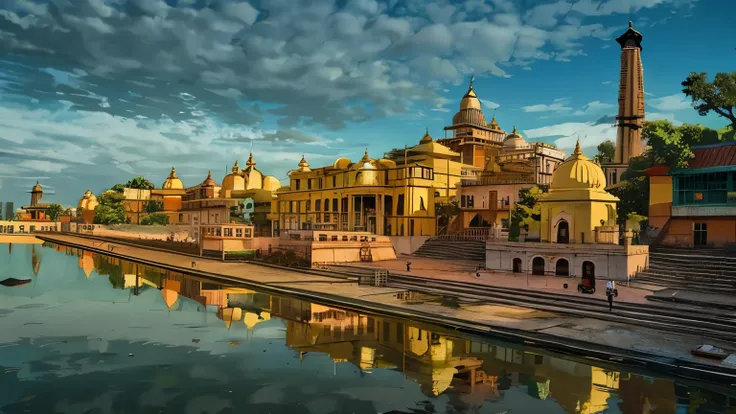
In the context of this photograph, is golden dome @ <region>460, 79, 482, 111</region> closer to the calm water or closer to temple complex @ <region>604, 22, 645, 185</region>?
temple complex @ <region>604, 22, 645, 185</region>

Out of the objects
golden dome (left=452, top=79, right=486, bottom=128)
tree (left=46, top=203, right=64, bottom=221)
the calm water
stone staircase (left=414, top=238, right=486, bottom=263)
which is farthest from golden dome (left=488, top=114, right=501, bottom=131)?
tree (left=46, top=203, right=64, bottom=221)

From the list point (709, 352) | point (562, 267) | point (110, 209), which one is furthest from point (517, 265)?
point (110, 209)

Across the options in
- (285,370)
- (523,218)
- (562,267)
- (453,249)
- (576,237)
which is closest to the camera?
(285,370)

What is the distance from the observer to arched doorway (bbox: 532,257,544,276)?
32.3 meters

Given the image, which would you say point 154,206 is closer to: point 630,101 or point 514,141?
point 514,141

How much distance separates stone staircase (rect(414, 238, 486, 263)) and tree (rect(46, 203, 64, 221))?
10647 centimetres

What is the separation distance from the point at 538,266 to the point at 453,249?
1144 cm

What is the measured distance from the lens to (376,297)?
2742 centimetres

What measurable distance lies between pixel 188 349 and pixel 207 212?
63242mm

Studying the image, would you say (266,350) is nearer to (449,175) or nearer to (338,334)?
(338,334)

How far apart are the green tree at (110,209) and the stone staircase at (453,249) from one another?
63942 millimetres

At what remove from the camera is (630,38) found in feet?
197

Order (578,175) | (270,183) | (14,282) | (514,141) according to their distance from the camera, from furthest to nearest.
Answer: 1. (270,183)
2. (514,141)
3. (14,282)
4. (578,175)

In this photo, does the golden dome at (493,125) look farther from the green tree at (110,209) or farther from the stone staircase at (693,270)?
the green tree at (110,209)
